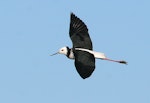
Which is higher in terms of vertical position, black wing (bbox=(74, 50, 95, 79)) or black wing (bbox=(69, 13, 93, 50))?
black wing (bbox=(69, 13, 93, 50))

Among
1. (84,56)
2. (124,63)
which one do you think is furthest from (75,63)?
(124,63)

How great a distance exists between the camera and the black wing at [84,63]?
30.6 metres

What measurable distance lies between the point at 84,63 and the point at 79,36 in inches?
81.2

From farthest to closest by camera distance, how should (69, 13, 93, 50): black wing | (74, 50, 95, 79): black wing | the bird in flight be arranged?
(69, 13, 93, 50): black wing < the bird in flight < (74, 50, 95, 79): black wing

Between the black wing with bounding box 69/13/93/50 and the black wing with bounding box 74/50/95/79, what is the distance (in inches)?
29.7

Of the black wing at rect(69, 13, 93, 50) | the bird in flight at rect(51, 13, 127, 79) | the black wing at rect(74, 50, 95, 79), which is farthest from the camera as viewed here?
the black wing at rect(69, 13, 93, 50)

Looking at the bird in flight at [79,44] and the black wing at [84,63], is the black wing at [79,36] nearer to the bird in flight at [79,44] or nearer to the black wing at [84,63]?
the bird in flight at [79,44]

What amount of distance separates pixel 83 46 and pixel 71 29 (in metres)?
0.94

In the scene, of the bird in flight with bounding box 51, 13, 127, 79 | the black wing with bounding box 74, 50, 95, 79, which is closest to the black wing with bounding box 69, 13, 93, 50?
the bird in flight with bounding box 51, 13, 127, 79

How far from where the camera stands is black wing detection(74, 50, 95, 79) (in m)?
30.6

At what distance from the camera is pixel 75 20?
32969 mm

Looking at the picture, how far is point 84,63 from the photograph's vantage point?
103 ft

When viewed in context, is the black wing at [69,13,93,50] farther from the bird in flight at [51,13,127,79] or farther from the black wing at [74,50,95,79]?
the black wing at [74,50,95,79]

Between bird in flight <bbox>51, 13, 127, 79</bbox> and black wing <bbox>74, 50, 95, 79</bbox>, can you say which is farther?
bird in flight <bbox>51, 13, 127, 79</bbox>
